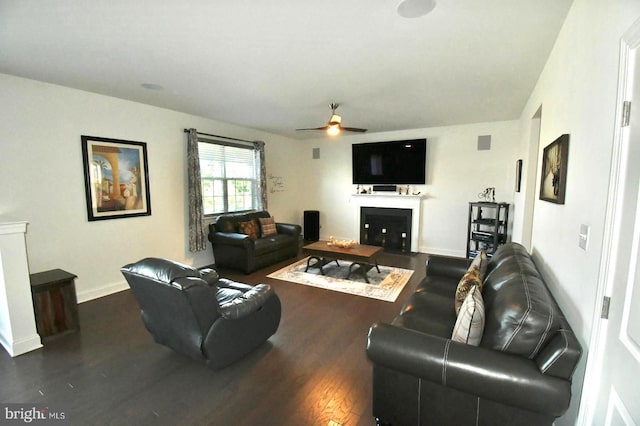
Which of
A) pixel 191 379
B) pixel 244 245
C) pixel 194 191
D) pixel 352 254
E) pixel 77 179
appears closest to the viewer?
pixel 191 379

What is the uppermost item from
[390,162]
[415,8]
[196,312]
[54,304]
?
[415,8]

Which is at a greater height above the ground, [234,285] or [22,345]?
[234,285]

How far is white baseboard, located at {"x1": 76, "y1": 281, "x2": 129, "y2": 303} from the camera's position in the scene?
3.53 m

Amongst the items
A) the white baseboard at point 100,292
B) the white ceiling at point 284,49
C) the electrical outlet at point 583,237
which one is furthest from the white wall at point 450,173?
the white baseboard at point 100,292

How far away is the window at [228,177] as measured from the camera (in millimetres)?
4992

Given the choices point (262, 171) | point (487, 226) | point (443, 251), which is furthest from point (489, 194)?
point (262, 171)

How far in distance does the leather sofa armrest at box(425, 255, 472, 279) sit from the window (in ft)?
12.2

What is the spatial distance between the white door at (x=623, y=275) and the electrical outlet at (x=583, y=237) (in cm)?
23

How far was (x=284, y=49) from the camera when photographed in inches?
93.4

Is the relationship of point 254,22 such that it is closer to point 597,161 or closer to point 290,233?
point 597,161

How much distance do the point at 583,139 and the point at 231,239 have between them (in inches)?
166

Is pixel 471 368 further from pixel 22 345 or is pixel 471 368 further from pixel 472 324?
pixel 22 345

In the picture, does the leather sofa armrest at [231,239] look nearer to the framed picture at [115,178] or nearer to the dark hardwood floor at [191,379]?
the framed picture at [115,178]

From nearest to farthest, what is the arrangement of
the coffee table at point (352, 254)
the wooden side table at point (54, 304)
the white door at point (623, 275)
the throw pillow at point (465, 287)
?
the white door at point (623, 275)
the throw pillow at point (465, 287)
the wooden side table at point (54, 304)
the coffee table at point (352, 254)
